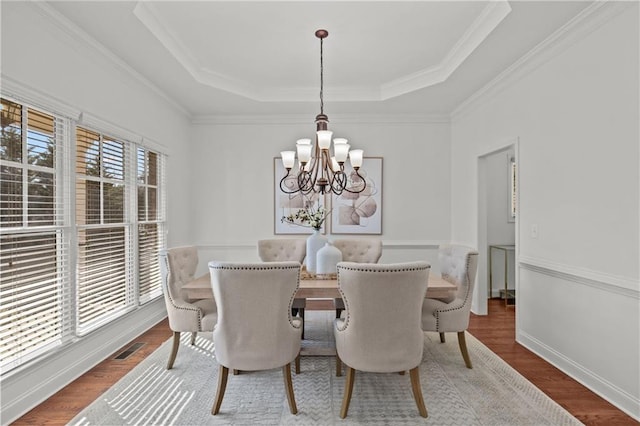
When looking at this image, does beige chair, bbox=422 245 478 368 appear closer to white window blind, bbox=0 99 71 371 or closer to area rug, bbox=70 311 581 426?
area rug, bbox=70 311 581 426

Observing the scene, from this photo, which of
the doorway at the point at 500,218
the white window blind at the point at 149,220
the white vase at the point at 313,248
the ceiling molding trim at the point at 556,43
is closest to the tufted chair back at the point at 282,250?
the white vase at the point at 313,248

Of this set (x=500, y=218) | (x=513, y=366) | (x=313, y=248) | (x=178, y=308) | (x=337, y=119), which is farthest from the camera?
(x=500, y=218)

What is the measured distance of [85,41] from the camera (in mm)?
2572

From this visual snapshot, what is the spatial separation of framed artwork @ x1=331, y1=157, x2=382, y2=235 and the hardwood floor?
72.2 inches

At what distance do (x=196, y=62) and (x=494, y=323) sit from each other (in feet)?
14.0

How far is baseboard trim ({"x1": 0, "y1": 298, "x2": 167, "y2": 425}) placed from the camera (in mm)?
1996

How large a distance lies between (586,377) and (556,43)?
99.5 inches

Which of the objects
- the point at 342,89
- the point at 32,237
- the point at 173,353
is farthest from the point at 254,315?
the point at 342,89

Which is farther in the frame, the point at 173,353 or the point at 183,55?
the point at 183,55

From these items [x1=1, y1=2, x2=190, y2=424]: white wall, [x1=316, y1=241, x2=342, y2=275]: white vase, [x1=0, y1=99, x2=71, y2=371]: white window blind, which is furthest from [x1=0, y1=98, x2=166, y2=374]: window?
[x1=316, y1=241, x2=342, y2=275]: white vase

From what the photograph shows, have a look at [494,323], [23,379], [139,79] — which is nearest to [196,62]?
[139,79]

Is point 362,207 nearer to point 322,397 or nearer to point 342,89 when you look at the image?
point 342,89

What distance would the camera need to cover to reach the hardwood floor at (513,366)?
6.67 feet

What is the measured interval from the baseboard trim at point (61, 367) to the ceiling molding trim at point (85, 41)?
7.50 feet
